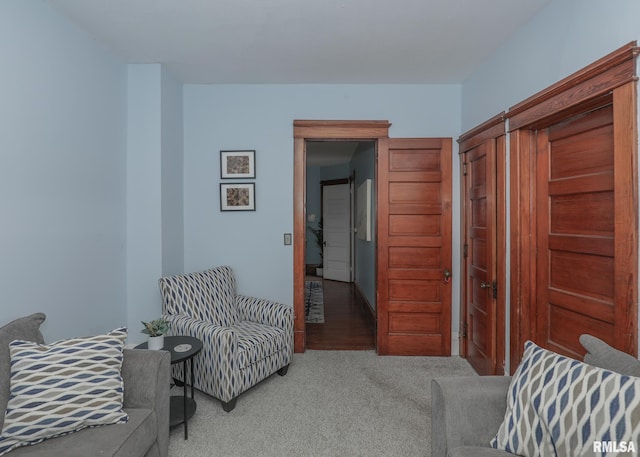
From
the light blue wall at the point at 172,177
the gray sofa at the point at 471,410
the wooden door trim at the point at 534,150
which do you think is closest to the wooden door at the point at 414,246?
the wooden door trim at the point at 534,150

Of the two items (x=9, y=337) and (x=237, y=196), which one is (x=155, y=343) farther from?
(x=237, y=196)

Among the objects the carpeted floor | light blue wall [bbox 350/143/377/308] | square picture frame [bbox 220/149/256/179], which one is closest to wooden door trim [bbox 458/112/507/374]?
the carpeted floor

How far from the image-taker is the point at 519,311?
92.2 inches

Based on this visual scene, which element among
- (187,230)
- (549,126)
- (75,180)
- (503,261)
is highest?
(549,126)

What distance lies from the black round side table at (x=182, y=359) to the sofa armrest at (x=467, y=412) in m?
1.48

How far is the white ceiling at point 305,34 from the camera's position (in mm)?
2080

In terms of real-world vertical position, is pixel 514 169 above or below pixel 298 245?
above

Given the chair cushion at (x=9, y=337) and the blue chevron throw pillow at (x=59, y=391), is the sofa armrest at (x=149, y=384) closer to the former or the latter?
the blue chevron throw pillow at (x=59, y=391)

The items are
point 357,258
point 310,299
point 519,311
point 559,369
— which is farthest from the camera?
point 357,258

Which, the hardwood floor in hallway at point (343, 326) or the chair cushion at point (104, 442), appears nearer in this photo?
the chair cushion at point (104, 442)

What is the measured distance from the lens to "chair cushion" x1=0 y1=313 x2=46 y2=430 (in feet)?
4.50

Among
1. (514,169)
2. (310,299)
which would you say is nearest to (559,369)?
(514,169)

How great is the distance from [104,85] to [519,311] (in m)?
3.57

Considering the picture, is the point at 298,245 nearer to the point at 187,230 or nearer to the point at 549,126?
the point at 187,230
